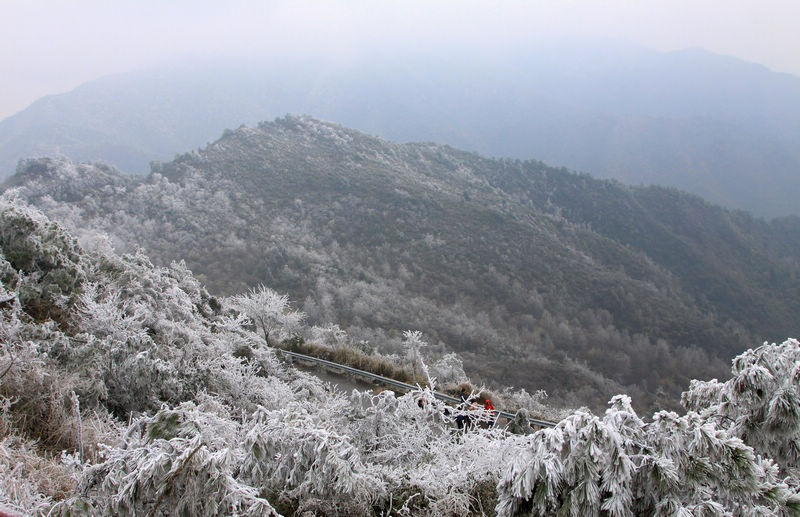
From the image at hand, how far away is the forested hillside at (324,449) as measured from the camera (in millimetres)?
2721

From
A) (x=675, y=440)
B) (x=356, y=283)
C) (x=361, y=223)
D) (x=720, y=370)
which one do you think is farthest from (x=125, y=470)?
(x=361, y=223)

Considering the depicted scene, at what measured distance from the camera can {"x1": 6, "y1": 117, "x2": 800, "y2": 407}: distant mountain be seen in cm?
3356

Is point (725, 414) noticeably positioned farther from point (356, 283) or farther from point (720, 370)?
point (720, 370)

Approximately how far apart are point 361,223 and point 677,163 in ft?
549

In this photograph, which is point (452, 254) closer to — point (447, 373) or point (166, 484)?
point (447, 373)

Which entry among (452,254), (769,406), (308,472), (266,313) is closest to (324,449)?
(308,472)

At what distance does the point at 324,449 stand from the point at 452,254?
42.3 m

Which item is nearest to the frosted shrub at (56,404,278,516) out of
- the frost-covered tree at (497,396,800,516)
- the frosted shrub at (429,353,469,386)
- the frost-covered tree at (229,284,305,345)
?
the frost-covered tree at (497,396,800,516)

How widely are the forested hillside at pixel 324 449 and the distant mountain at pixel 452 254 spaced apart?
18929 millimetres

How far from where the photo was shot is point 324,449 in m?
4.34

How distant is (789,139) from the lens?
197250mm

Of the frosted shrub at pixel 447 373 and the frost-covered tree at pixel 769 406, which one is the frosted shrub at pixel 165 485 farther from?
the frosted shrub at pixel 447 373

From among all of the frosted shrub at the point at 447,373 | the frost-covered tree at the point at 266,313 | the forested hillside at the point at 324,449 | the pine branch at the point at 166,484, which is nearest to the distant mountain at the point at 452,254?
the frosted shrub at the point at 447,373

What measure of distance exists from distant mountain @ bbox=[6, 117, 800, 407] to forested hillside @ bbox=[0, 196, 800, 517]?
745 inches
